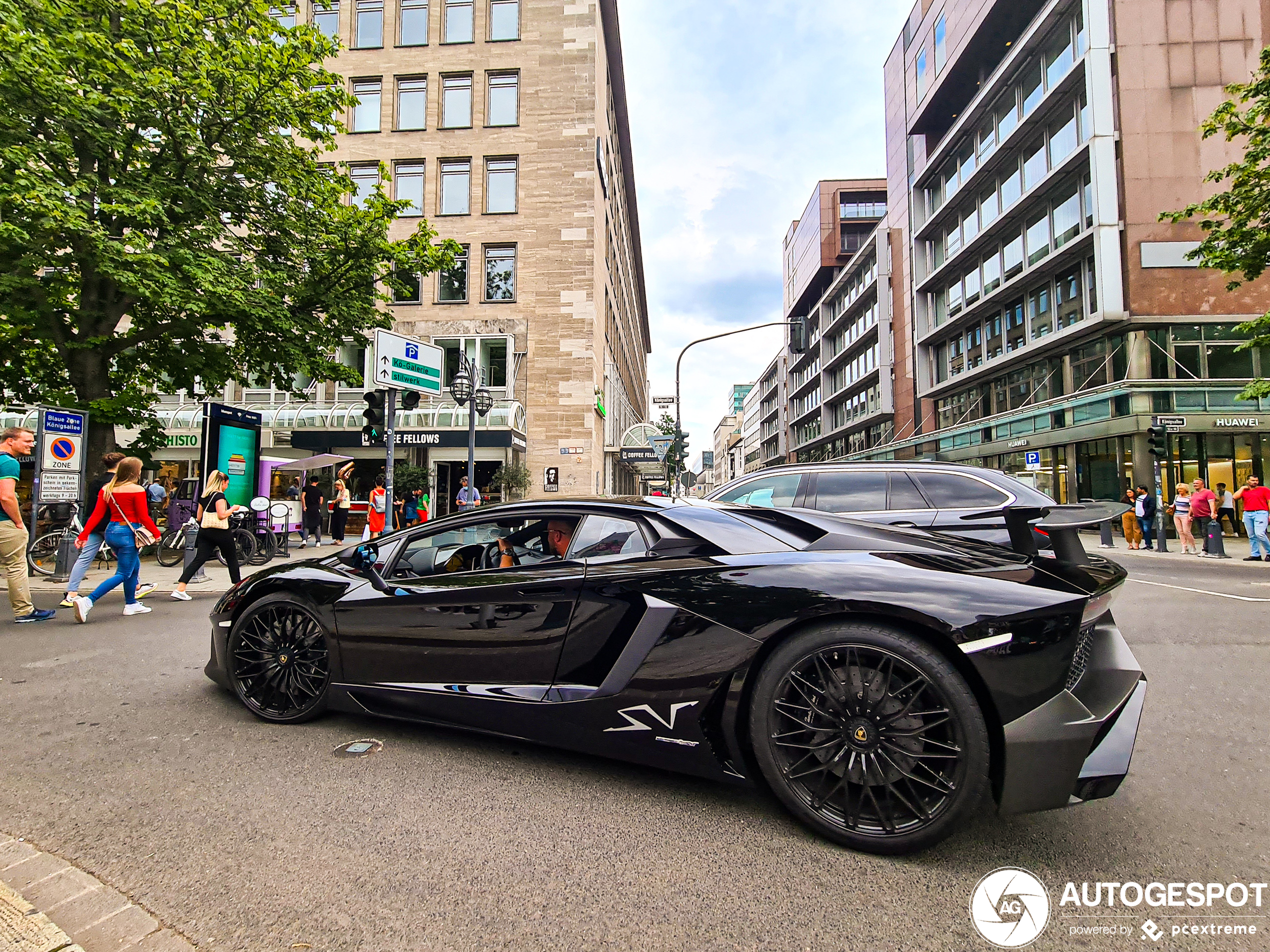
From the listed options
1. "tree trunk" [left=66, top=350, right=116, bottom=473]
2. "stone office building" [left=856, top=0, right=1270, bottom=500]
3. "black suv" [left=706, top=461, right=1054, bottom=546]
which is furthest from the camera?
"stone office building" [left=856, top=0, right=1270, bottom=500]

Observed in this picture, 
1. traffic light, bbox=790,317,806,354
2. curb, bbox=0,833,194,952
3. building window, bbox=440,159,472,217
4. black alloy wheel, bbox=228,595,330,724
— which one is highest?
building window, bbox=440,159,472,217

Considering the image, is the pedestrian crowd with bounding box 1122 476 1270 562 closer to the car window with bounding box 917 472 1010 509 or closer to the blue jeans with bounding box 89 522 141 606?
the car window with bounding box 917 472 1010 509

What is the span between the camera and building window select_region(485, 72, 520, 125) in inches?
1035

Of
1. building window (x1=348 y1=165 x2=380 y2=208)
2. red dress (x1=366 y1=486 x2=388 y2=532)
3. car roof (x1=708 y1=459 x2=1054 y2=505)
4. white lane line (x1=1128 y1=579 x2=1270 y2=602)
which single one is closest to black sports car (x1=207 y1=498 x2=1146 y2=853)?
car roof (x1=708 y1=459 x2=1054 y2=505)

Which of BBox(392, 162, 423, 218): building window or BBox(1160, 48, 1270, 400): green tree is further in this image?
BBox(392, 162, 423, 218): building window

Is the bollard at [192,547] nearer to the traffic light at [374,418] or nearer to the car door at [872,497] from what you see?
the traffic light at [374,418]

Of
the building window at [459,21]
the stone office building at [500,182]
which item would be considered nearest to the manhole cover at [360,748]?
the stone office building at [500,182]

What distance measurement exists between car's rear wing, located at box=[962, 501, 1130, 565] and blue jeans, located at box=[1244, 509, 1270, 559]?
15.2 metres

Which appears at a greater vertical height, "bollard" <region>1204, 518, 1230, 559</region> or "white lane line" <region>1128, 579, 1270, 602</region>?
"bollard" <region>1204, 518, 1230, 559</region>

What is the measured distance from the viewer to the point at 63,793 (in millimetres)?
2682

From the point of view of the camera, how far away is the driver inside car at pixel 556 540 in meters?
3.10

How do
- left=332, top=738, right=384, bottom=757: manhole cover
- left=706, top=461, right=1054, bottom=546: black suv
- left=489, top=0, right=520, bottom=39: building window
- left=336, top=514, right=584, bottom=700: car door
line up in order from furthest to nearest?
left=489, top=0, right=520, bottom=39: building window, left=706, top=461, right=1054, bottom=546: black suv, left=332, top=738, right=384, bottom=757: manhole cover, left=336, top=514, right=584, bottom=700: car door

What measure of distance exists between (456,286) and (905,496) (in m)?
23.4

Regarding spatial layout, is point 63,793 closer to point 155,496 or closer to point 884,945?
point 884,945
